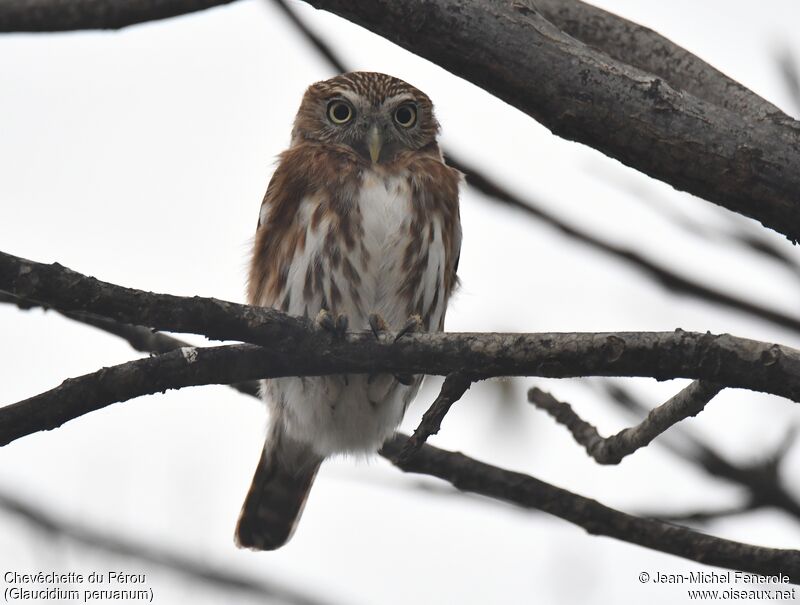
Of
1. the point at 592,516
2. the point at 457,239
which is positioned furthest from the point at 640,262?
the point at 457,239

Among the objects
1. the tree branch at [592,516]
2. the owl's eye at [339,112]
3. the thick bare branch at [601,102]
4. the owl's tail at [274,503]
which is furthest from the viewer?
the owl's tail at [274,503]

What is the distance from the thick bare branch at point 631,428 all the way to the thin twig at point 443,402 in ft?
2.04

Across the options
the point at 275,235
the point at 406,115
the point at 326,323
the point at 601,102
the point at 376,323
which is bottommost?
the point at 326,323

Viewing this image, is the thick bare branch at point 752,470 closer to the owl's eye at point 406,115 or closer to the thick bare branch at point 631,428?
the thick bare branch at point 631,428

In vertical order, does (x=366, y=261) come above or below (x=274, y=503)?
above

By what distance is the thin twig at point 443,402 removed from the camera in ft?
9.95

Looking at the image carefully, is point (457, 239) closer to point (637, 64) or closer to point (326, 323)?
point (637, 64)

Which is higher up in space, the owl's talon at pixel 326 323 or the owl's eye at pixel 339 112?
the owl's eye at pixel 339 112

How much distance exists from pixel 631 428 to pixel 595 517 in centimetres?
51

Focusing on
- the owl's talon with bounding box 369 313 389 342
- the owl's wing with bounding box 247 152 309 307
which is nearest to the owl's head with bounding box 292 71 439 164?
the owl's wing with bounding box 247 152 309 307

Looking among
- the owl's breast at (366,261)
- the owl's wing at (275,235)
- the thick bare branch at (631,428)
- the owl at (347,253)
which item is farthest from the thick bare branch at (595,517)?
the owl's wing at (275,235)

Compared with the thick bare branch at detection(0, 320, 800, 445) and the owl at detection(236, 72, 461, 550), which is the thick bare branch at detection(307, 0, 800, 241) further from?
the owl at detection(236, 72, 461, 550)

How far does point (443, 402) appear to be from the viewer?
305cm

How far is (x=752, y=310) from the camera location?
11.0 feet
